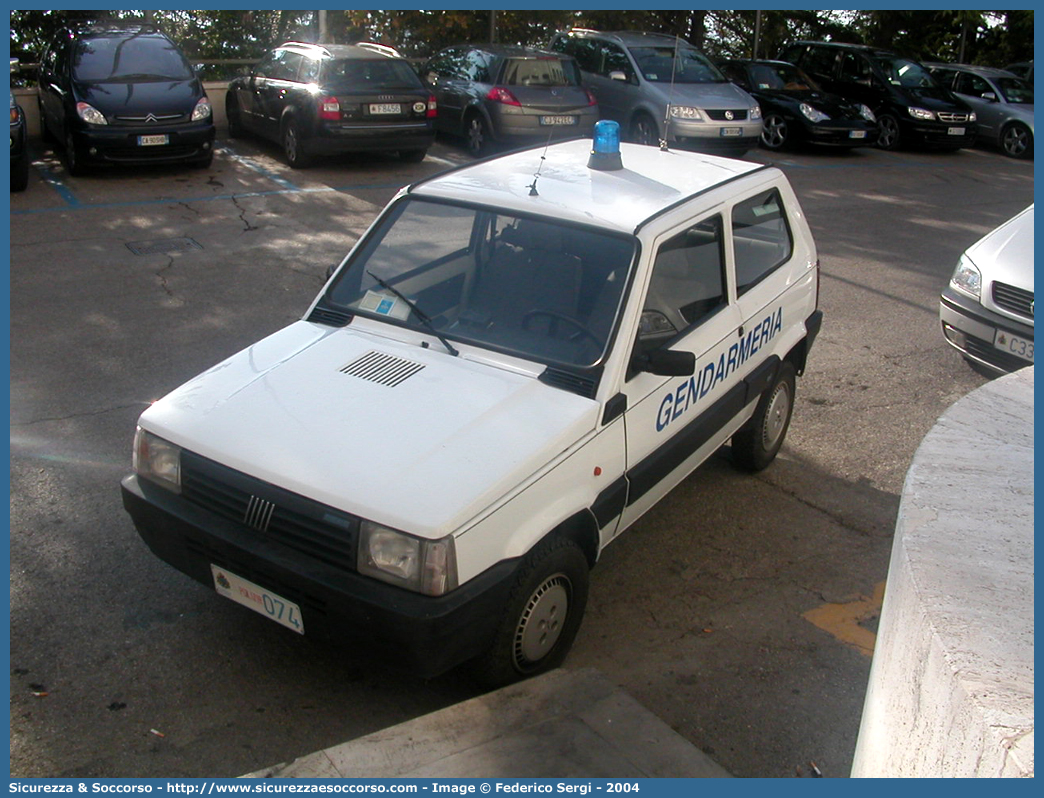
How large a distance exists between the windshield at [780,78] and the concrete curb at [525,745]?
1600cm

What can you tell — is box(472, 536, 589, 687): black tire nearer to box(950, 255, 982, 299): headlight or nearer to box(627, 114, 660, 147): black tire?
box(950, 255, 982, 299): headlight

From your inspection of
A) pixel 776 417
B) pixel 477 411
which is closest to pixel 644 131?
pixel 776 417

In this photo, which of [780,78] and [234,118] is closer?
[234,118]

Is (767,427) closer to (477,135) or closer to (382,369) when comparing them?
(382,369)

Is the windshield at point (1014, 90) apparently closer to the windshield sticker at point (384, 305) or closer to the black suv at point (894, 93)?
the black suv at point (894, 93)

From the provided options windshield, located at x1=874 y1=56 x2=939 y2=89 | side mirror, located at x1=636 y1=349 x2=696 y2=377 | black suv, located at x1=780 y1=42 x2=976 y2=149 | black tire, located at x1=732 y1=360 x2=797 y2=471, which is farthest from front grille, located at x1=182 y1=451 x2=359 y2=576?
windshield, located at x1=874 y1=56 x2=939 y2=89

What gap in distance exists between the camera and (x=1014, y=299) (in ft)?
22.4

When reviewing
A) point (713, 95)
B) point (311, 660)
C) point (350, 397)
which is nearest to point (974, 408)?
point (350, 397)

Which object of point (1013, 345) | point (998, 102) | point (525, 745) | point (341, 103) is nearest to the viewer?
point (525, 745)

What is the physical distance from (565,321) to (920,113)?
1586cm

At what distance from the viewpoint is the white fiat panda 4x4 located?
3.54 m

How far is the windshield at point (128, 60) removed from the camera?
1262 centimetres

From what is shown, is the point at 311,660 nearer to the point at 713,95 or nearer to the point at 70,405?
the point at 70,405
